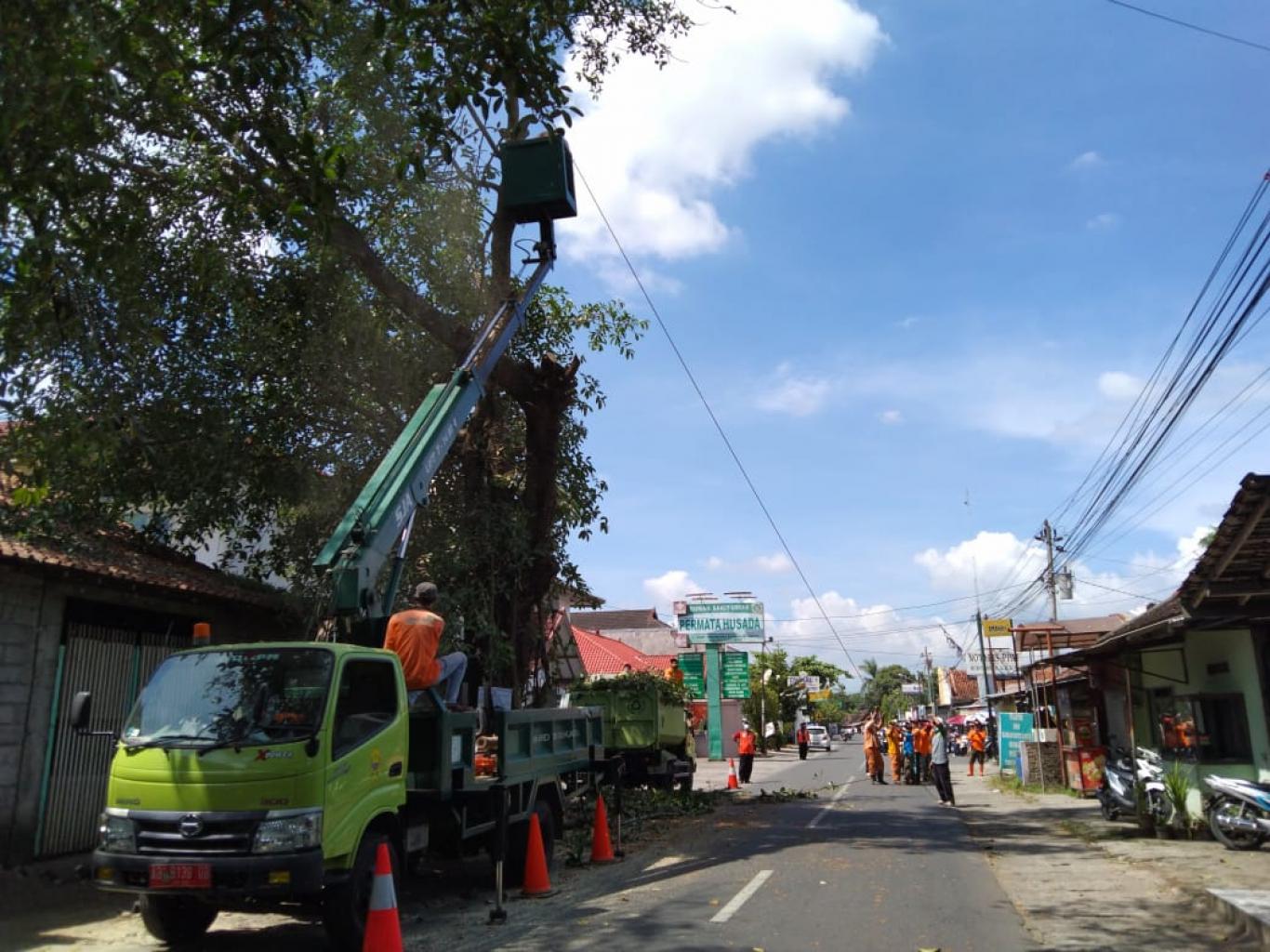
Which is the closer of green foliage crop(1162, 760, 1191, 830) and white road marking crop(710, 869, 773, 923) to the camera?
white road marking crop(710, 869, 773, 923)

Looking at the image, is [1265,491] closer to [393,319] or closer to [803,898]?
[803,898]

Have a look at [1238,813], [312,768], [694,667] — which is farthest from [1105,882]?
[694,667]

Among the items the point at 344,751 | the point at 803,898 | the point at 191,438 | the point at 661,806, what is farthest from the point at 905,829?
the point at 191,438

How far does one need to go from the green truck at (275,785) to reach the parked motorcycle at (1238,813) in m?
9.57

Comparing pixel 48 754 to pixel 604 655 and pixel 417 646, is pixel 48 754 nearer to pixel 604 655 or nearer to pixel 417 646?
pixel 417 646

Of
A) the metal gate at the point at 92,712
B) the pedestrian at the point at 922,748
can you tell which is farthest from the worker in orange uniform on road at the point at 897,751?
the metal gate at the point at 92,712

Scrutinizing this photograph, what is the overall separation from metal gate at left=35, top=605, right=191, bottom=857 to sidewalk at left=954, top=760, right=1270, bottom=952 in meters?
10.00

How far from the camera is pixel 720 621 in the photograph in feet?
152

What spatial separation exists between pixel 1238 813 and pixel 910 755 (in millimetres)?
14745

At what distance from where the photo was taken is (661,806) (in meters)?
16.9

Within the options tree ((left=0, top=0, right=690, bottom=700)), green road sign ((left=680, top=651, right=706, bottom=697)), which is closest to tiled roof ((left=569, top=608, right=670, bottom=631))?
green road sign ((left=680, top=651, right=706, bottom=697))

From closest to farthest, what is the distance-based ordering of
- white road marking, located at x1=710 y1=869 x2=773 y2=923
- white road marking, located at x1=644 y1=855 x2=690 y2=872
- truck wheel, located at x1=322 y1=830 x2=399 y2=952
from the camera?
truck wheel, located at x1=322 y1=830 x2=399 y2=952, white road marking, located at x1=710 y1=869 x2=773 y2=923, white road marking, located at x1=644 y1=855 x2=690 y2=872

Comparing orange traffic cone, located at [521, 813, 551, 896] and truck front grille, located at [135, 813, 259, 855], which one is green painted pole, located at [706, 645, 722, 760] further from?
truck front grille, located at [135, 813, 259, 855]

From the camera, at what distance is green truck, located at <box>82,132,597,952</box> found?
6426 mm
